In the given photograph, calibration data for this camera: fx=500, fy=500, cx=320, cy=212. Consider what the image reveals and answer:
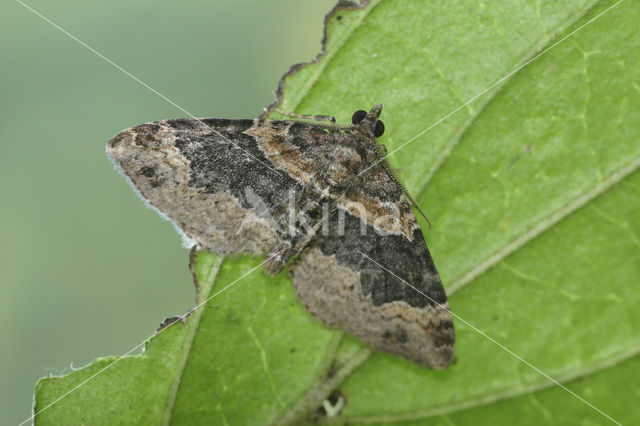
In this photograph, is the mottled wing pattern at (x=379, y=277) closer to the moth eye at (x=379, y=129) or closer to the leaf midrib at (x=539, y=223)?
the leaf midrib at (x=539, y=223)

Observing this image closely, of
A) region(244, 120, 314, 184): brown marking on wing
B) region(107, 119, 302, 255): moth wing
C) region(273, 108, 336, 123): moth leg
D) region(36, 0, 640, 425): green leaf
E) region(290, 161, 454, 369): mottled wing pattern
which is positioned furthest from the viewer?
region(244, 120, 314, 184): brown marking on wing

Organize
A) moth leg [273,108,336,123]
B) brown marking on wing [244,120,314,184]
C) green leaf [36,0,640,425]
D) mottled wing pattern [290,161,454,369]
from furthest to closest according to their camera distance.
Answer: brown marking on wing [244,120,314,184], moth leg [273,108,336,123], mottled wing pattern [290,161,454,369], green leaf [36,0,640,425]

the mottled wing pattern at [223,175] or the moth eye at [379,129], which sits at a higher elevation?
the mottled wing pattern at [223,175]

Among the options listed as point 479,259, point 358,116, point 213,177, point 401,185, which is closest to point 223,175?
point 213,177

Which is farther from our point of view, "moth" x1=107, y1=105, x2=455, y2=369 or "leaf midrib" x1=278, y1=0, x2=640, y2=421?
"moth" x1=107, y1=105, x2=455, y2=369

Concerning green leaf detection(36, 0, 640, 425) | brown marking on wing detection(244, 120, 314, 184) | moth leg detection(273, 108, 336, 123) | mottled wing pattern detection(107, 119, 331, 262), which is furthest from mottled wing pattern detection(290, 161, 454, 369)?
moth leg detection(273, 108, 336, 123)

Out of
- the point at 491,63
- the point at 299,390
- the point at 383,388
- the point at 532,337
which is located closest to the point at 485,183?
the point at 491,63

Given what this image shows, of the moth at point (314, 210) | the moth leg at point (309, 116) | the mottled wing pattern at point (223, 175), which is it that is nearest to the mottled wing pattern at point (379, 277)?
the moth at point (314, 210)

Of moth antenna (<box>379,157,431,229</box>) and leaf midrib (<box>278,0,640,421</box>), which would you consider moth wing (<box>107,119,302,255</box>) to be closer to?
moth antenna (<box>379,157,431,229</box>)
